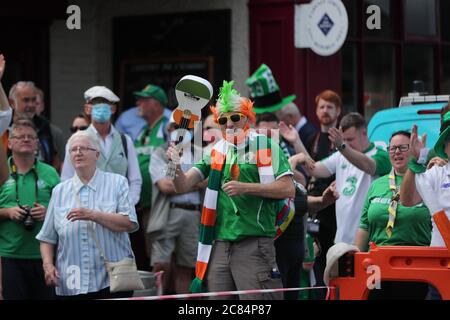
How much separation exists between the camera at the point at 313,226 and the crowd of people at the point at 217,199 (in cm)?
1

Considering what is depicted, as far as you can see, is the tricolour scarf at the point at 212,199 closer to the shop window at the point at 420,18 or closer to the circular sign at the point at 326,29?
the circular sign at the point at 326,29

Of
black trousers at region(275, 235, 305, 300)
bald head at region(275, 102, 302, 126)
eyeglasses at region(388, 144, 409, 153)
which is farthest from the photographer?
bald head at region(275, 102, 302, 126)

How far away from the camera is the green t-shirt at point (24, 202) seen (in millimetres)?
8891

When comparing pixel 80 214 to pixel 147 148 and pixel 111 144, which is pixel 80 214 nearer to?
pixel 111 144

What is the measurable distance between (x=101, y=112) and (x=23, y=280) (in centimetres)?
195

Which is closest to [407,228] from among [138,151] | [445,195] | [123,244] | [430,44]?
[445,195]

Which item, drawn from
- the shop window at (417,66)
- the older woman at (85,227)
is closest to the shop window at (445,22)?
the shop window at (417,66)

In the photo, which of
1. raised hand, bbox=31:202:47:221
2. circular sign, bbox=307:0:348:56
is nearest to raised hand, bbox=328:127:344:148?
raised hand, bbox=31:202:47:221

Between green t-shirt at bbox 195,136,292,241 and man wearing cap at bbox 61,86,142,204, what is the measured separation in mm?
2265

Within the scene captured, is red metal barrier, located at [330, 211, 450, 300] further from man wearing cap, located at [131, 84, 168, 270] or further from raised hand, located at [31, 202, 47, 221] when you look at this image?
man wearing cap, located at [131, 84, 168, 270]

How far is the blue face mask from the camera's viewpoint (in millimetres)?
10211

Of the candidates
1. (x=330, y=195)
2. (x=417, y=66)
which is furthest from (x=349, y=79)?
(x=330, y=195)

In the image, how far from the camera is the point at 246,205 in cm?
798

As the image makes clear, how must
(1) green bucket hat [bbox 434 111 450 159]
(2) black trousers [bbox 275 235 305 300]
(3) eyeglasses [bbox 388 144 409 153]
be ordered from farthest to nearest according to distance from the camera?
1. (2) black trousers [bbox 275 235 305 300]
2. (3) eyeglasses [bbox 388 144 409 153]
3. (1) green bucket hat [bbox 434 111 450 159]
